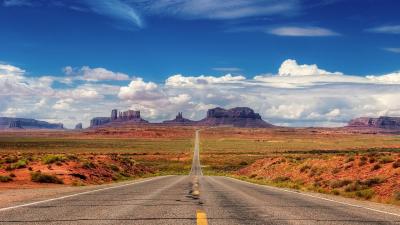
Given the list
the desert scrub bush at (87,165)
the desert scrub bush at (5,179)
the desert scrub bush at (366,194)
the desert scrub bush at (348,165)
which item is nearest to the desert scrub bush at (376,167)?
the desert scrub bush at (348,165)

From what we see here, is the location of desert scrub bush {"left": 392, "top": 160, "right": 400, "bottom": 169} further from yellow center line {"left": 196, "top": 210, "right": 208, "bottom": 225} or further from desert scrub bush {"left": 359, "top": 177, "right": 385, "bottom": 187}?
yellow center line {"left": 196, "top": 210, "right": 208, "bottom": 225}

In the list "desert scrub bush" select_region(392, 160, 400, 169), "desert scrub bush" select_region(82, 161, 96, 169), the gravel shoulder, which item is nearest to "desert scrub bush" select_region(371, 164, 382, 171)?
"desert scrub bush" select_region(392, 160, 400, 169)

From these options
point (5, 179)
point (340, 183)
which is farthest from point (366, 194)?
point (5, 179)

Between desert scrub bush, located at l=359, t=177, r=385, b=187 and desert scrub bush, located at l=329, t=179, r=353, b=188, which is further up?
desert scrub bush, located at l=359, t=177, r=385, b=187

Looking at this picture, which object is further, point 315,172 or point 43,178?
point 315,172

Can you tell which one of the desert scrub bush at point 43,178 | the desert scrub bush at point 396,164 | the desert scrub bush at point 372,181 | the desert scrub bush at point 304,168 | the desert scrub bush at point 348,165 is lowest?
the desert scrub bush at point 304,168

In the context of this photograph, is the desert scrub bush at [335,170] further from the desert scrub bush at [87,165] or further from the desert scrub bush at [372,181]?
the desert scrub bush at [87,165]

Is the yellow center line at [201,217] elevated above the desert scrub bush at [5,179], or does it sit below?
above

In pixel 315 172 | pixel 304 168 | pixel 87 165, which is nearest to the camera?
pixel 315 172

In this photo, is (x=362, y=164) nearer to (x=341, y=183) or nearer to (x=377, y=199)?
(x=341, y=183)

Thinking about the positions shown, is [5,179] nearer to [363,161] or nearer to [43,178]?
[43,178]

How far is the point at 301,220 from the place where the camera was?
412 inches

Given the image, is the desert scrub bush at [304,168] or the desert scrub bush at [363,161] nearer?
the desert scrub bush at [363,161]

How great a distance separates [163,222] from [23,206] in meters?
5.03
